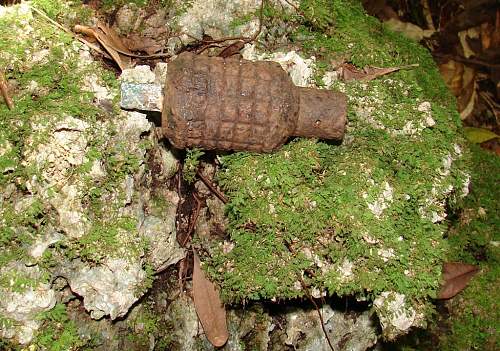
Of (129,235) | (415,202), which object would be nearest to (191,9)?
(129,235)

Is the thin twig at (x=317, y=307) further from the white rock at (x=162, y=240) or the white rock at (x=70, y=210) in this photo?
the white rock at (x=70, y=210)

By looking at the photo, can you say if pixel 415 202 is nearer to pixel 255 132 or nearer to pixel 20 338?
pixel 255 132

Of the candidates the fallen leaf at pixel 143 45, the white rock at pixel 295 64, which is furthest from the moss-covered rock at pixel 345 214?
the fallen leaf at pixel 143 45

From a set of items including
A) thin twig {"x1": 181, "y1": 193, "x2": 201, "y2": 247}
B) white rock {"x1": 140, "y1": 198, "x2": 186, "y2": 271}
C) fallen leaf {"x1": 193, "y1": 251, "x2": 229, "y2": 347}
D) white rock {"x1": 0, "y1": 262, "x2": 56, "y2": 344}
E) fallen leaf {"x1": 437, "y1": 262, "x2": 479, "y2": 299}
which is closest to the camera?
white rock {"x1": 0, "y1": 262, "x2": 56, "y2": 344}

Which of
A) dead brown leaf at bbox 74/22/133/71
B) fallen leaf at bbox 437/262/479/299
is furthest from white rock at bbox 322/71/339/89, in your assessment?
fallen leaf at bbox 437/262/479/299

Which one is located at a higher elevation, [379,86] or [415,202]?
[379,86]

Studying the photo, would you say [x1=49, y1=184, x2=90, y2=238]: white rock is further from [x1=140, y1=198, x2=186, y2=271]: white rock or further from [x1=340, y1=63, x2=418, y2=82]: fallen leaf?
[x1=340, y1=63, x2=418, y2=82]: fallen leaf
